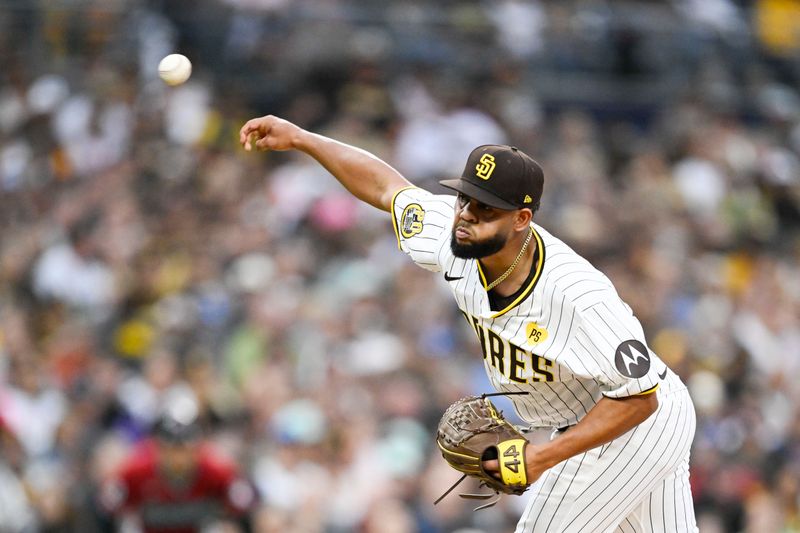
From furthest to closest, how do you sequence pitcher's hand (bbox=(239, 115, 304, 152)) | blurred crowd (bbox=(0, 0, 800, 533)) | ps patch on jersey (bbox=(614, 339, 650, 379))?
1. blurred crowd (bbox=(0, 0, 800, 533))
2. pitcher's hand (bbox=(239, 115, 304, 152))
3. ps patch on jersey (bbox=(614, 339, 650, 379))

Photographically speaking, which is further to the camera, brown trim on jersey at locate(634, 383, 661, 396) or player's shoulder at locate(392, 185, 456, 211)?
player's shoulder at locate(392, 185, 456, 211)

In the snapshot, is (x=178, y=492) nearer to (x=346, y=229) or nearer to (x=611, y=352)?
(x=346, y=229)

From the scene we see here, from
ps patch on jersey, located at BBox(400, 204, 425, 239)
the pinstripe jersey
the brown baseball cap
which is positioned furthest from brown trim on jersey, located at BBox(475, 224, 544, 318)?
ps patch on jersey, located at BBox(400, 204, 425, 239)

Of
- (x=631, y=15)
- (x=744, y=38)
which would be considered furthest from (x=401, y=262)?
(x=744, y=38)

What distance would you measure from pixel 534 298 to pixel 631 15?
11.8 metres

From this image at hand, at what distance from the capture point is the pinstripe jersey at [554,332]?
536 cm

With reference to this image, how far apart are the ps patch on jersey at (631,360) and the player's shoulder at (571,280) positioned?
0.23 meters

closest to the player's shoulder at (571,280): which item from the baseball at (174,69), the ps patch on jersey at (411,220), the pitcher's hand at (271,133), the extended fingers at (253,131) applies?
the ps patch on jersey at (411,220)

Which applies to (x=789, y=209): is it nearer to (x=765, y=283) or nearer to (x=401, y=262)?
(x=765, y=283)

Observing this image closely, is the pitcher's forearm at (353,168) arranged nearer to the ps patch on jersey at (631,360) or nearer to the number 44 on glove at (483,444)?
the number 44 on glove at (483,444)

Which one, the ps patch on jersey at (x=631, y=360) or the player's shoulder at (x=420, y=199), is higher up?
the player's shoulder at (x=420, y=199)

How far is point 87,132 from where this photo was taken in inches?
541

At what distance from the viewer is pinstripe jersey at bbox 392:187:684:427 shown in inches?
211

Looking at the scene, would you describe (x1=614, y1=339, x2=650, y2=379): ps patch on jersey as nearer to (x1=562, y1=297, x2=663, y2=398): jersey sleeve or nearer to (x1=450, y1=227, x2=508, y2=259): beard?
(x1=562, y1=297, x2=663, y2=398): jersey sleeve
